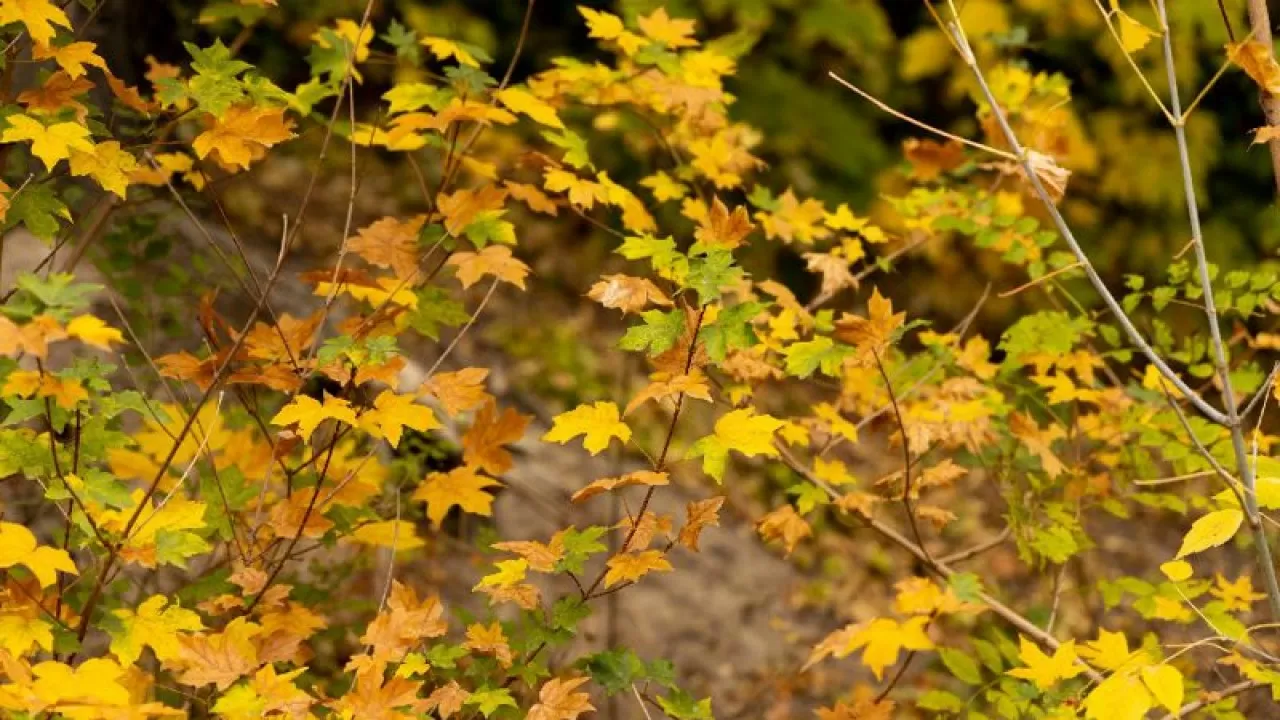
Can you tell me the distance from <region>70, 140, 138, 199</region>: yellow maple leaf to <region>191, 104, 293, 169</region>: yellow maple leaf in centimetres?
12

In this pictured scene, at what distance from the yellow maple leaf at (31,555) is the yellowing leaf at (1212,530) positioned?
1469mm

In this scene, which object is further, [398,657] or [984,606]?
[984,606]

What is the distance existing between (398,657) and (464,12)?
3.96 metres

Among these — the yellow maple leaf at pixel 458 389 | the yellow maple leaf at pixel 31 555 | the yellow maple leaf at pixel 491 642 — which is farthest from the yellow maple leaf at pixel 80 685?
the yellow maple leaf at pixel 458 389

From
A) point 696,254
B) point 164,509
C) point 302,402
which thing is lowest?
point 164,509

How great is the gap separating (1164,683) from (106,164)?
173cm

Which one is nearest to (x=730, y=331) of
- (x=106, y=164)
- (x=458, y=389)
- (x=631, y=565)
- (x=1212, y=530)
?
(x=631, y=565)

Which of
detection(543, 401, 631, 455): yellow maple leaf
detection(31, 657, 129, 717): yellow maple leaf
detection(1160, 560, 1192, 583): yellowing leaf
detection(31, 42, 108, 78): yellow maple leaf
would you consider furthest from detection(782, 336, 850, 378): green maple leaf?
detection(31, 42, 108, 78): yellow maple leaf

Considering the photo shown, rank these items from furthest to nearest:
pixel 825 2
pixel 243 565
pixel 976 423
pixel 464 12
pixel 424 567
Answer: pixel 464 12
pixel 825 2
pixel 424 567
pixel 976 423
pixel 243 565

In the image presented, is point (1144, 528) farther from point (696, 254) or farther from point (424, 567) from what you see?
point (696, 254)

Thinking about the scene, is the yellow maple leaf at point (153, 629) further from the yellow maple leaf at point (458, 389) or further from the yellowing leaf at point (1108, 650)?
the yellowing leaf at point (1108, 650)

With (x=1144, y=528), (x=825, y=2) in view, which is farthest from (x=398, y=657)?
(x=1144, y=528)

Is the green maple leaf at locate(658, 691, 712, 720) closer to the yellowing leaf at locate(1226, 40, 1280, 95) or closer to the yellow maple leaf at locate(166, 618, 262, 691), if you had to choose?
the yellow maple leaf at locate(166, 618, 262, 691)

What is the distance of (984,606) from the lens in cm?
221
